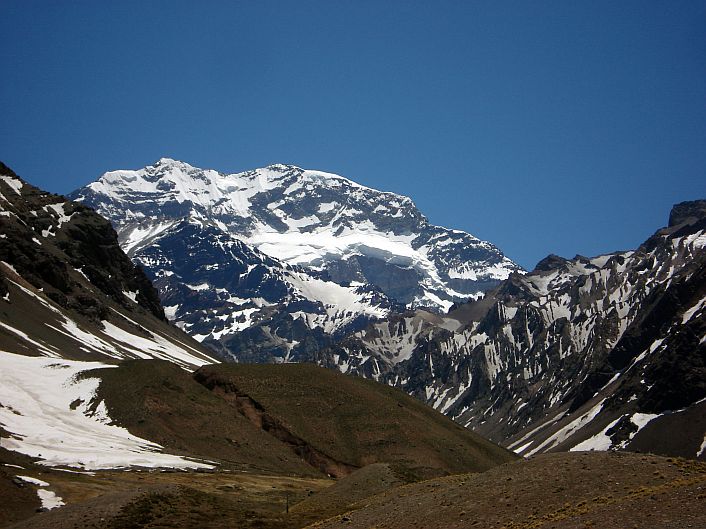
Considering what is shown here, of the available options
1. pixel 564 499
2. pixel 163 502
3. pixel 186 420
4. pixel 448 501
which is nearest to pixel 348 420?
pixel 186 420

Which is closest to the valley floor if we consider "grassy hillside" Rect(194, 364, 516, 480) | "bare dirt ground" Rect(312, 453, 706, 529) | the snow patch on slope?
"bare dirt ground" Rect(312, 453, 706, 529)

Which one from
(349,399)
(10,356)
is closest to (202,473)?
(349,399)

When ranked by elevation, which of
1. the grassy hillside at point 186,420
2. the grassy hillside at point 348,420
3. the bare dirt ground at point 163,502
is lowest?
the bare dirt ground at point 163,502

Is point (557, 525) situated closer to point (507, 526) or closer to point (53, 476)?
point (507, 526)

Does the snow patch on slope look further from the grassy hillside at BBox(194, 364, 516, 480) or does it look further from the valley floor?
the grassy hillside at BBox(194, 364, 516, 480)

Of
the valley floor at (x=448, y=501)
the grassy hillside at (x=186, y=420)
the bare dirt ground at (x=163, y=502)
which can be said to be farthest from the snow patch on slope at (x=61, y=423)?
the valley floor at (x=448, y=501)

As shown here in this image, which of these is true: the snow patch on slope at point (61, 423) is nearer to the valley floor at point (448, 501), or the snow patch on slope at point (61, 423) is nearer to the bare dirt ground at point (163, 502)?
the bare dirt ground at point (163, 502)

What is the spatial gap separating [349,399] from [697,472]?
307 ft

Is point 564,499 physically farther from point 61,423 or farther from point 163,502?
point 61,423

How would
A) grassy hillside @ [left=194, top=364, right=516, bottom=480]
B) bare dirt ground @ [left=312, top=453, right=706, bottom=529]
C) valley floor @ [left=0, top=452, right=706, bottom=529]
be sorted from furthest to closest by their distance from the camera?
grassy hillside @ [left=194, top=364, right=516, bottom=480], valley floor @ [left=0, top=452, right=706, bottom=529], bare dirt ground @ [left=312, top=453, right=706, bottom=529]

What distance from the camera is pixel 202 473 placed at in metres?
97.4

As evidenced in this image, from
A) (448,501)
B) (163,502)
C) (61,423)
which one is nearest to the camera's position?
(448,501)

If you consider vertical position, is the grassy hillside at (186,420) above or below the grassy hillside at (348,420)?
below

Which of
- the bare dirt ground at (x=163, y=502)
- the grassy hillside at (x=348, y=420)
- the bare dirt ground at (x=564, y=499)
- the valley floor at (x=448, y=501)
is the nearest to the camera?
the bare dirt ground at (x=564, y=499)
